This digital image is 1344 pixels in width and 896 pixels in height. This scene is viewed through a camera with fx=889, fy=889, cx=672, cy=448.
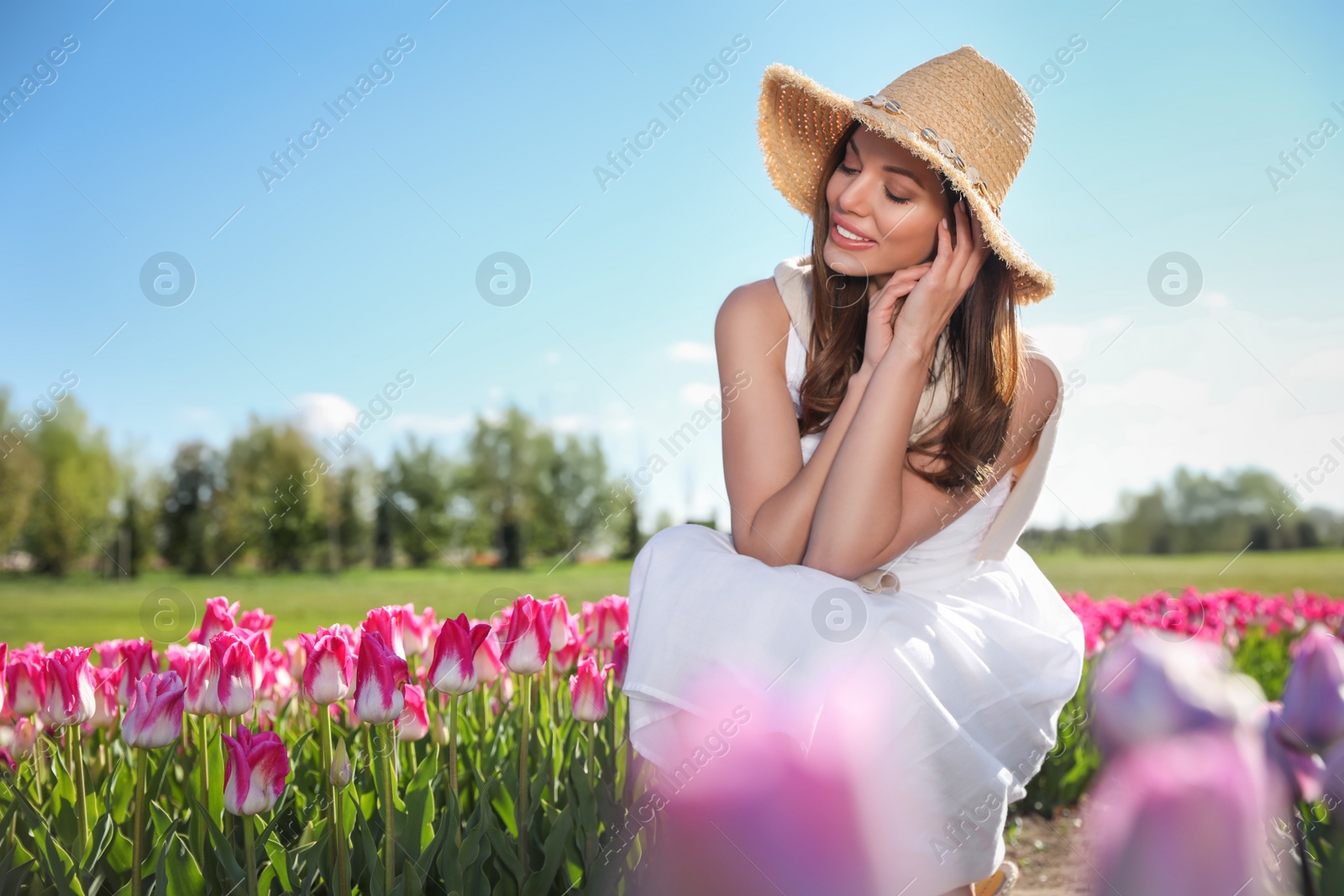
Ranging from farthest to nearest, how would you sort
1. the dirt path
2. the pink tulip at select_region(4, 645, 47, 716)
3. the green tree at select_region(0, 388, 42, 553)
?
the green tree at select_region(0, 388, 42, 553) < the dirt path < the pink tulip at select_region(4, 645, 47, 716)

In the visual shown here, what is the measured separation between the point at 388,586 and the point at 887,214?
2837 centimetres

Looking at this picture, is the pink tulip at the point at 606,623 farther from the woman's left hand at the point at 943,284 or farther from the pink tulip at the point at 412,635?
the woman's left hand at the point at 943,284

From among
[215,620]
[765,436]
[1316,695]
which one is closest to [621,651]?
[765,436]

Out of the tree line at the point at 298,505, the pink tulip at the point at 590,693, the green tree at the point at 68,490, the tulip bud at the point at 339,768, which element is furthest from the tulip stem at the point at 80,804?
the green tree at the point at 68,490

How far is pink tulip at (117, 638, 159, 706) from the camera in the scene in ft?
7.34

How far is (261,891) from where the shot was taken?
1.81 meters

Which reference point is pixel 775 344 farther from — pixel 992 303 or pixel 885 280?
pixel 992 303

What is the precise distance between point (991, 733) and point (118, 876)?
2.05 m

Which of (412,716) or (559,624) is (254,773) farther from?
(559,624)

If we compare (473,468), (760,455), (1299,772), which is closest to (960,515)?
(760,455)

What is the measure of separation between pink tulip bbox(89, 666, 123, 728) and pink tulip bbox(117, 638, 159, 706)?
83mm

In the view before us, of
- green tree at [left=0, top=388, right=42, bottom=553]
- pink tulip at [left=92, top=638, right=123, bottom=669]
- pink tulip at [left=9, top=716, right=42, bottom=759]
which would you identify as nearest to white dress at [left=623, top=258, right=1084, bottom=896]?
pink tulip at [left=9, top=716, right=42, bottom=759]

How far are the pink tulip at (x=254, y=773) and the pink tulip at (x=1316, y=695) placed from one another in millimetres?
1661

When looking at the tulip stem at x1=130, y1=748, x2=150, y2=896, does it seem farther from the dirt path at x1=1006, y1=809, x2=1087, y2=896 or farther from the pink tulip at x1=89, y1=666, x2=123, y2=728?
the dirt path at x1=1006, y1=809, x2=1087, y2=896
